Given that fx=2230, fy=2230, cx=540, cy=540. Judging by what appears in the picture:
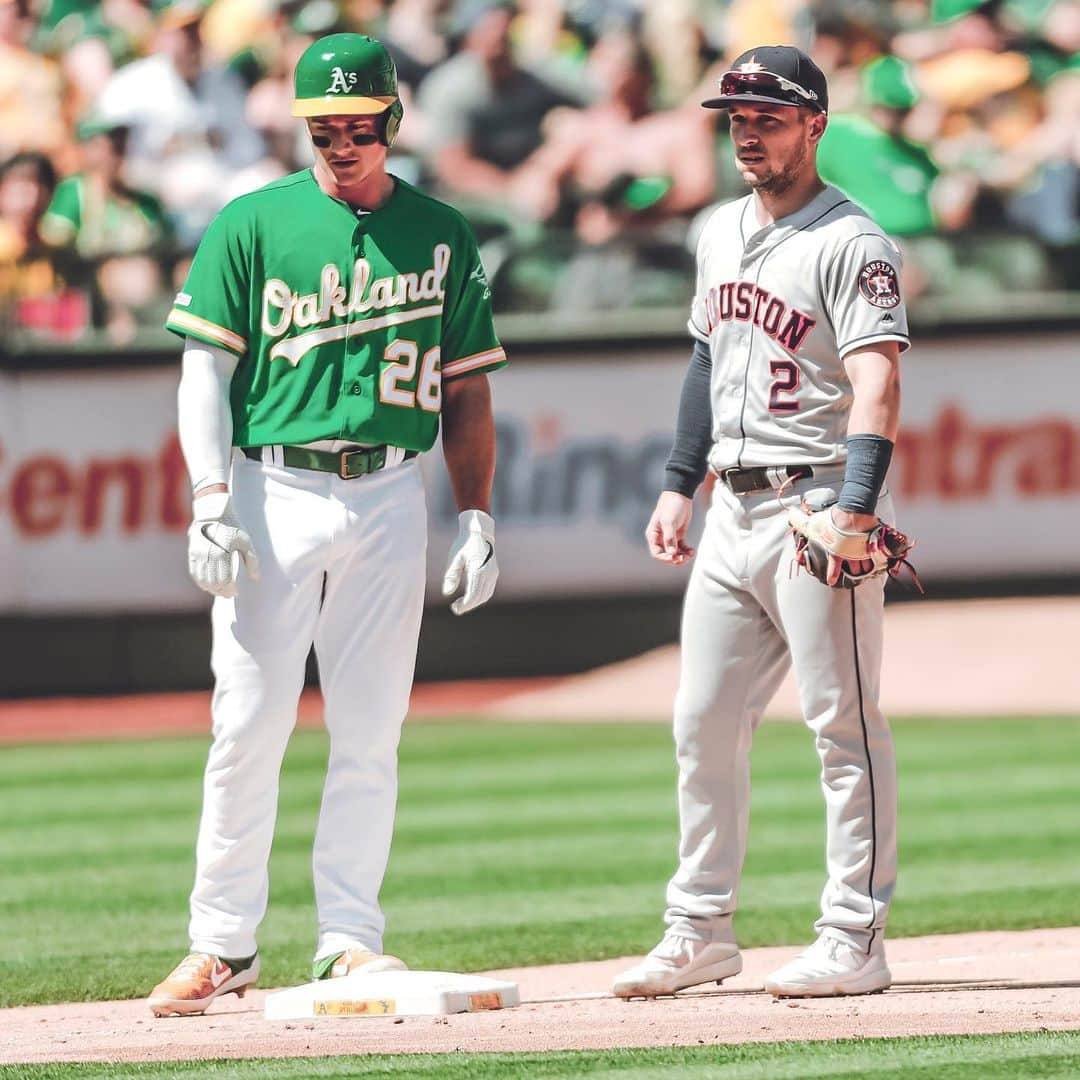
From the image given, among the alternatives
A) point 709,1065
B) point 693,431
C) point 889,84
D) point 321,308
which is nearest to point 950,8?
point 889,84

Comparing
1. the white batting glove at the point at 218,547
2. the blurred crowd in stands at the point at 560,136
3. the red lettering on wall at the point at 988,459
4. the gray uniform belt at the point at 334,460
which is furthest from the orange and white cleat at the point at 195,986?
the red lettering on wall at the point at 988,459

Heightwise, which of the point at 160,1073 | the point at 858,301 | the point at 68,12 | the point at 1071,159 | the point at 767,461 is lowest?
the point at 160,1073

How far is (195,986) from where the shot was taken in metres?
4.71

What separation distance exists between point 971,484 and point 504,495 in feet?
9.61

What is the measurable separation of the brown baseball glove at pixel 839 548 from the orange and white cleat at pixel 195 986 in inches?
59.2

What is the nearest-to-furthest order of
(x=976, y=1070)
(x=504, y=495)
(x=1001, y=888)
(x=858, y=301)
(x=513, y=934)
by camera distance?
1. (x=976, y=1070)
2. (x=858, y=301)
3. (x=513, y=934)
4. (x=1001, y=888)
5. (x=504, y=495)

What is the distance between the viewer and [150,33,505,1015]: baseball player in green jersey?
186 inches

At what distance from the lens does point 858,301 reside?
4.62 m

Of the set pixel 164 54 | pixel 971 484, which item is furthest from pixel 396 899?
pixel 164 54

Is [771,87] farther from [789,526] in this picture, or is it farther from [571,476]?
[571,476]

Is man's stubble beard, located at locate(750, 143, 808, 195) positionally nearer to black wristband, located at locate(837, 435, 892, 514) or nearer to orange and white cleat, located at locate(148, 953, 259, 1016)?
black wristband, located at locate(837, 435, 892, 514)

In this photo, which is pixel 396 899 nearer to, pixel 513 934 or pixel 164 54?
pixel 513 934

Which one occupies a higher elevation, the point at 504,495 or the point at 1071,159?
the point at 1071,159

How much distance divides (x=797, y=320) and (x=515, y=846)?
12.6 feet
